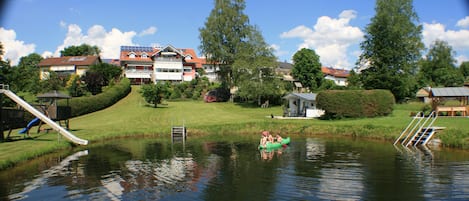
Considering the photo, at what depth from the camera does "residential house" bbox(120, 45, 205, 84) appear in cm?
8562

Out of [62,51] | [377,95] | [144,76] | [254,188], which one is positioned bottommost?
[254,188]

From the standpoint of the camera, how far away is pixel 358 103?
134 ft

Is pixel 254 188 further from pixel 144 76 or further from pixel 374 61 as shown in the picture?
pixel 144 76

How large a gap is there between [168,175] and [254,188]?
5090 mm

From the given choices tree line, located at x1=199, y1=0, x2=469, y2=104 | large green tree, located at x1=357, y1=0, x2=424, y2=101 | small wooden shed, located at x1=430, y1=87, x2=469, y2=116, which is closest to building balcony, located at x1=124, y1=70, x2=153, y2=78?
tree line, located at x1=199, y1=0, x2=469, y2=104

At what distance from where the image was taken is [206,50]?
68.4 meters

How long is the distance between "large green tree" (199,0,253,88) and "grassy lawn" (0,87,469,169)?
12925mm

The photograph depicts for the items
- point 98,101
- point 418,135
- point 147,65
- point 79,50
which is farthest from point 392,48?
point 79,50

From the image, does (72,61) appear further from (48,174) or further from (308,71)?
(48,174)

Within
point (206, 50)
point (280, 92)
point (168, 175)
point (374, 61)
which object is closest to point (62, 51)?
point (206, 50)

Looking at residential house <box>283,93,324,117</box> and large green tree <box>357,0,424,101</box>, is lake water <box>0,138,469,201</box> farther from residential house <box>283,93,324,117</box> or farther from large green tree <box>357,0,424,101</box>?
large green tree <box>357,0,424,101</box>

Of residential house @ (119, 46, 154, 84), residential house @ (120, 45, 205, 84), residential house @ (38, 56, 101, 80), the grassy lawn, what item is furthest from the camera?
residential house @ (38, 56, 101, 80)

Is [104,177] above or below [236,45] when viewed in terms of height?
below

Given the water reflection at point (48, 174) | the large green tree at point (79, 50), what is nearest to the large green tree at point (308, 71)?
the water reflection at point (48, 174)
